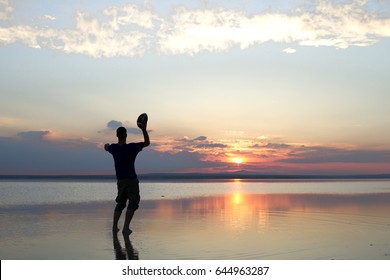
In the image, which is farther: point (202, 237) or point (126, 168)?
point (126, 168)

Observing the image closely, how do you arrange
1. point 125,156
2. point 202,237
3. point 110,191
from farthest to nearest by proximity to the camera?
1. point 110,191
2. point 125,156
3. point 202,237

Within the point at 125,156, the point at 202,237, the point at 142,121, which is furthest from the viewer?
the point at 125,156

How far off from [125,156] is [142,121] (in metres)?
0.78

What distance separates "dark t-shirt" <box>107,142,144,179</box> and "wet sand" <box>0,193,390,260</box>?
107cm

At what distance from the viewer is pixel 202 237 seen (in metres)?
8.50

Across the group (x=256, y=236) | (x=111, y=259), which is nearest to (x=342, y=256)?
(x=256, y=236)

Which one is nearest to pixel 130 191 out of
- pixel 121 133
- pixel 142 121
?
pixel 121 133

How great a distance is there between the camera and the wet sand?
701 cm

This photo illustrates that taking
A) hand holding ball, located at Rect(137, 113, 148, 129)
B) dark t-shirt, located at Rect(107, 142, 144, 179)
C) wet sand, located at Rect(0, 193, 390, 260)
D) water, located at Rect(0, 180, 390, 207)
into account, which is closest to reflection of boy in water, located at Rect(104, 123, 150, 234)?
dark t-shirt, located at Rect(107, 142, 144, 179)

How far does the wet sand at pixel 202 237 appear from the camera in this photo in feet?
23.0

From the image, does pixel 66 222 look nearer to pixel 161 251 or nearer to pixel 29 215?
pixel 29 215

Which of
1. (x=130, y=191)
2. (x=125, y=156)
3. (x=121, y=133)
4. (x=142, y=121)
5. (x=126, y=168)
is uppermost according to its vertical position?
(x=142, y=121)

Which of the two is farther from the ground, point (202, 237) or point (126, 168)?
point (126, 168)

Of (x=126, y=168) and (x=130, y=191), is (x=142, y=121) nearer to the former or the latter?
(x=126, y=168)
